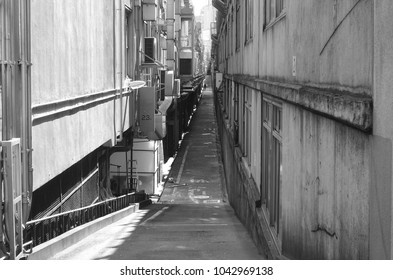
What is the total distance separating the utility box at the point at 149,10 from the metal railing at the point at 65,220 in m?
6.78

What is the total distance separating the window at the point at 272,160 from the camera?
1012 cm

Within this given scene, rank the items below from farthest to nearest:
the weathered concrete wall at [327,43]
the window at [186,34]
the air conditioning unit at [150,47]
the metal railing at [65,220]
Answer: the window at [186,34]
the air conditioning unit at [150,47]
the metal railing at [65,220]
the weathered concrete wall at [327,43]

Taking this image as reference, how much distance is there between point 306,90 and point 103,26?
9.76 meters

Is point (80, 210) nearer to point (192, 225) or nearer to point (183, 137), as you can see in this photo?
point (192, 225)

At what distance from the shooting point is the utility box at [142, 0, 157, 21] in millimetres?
22844

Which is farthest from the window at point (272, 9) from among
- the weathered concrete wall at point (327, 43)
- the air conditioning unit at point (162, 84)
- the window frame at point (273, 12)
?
the air conditioning unit at point (162, 84)

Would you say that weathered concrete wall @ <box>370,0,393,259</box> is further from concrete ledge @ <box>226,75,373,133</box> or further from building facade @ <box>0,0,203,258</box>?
building facade @ <box>0,0,203,258</box>

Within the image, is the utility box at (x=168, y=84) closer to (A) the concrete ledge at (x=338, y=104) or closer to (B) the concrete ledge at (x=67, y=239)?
(B) the concrete ledge at (x=67, y=239)

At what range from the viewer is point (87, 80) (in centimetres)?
1355

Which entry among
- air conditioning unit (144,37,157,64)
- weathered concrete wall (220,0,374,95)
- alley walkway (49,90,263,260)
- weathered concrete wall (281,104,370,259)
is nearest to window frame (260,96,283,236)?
alley walkway (49,90,263,260)

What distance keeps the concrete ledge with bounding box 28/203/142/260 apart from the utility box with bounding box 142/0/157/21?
8.58 meters

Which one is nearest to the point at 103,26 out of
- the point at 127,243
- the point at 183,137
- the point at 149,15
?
the point at 127,243

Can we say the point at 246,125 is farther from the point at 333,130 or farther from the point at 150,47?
the point at 333,130

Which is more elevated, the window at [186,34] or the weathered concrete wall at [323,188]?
the window at [186,34]
